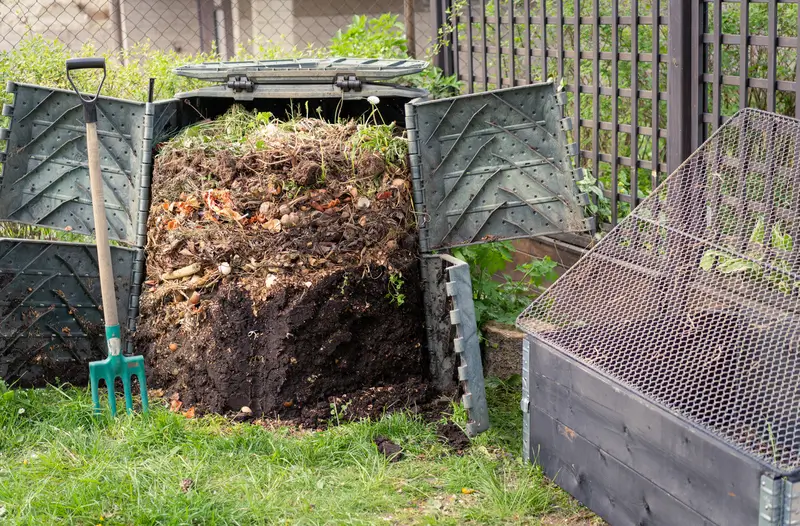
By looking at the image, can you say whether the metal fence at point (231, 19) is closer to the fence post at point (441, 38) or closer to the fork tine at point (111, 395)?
the fence post at point (441, 38)

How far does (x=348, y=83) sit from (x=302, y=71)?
10.4 inches

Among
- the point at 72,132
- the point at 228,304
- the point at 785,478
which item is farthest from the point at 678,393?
the point at 72,132

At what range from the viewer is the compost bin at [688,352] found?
8.83 ft

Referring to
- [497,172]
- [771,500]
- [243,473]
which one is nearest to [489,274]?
[497,172]

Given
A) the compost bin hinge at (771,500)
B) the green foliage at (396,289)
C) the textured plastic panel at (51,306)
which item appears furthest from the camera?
the textured plastic panel at (51,306)

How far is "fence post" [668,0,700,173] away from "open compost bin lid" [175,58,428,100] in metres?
1.29

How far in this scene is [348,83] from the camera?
15.3 feet

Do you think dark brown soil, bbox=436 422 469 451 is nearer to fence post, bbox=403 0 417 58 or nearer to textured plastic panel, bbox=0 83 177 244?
textured plastic panel, bbox=0 83 177 244

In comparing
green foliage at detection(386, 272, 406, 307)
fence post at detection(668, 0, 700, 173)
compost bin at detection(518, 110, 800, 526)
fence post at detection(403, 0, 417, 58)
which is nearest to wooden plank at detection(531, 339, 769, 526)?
compost bin at detection(518, 110, 800, 526)

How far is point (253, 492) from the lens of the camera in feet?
11.7

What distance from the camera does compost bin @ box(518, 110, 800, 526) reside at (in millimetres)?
2691

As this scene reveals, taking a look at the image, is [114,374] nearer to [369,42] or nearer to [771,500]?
[771,500]

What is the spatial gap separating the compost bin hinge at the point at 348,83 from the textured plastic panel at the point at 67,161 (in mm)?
942

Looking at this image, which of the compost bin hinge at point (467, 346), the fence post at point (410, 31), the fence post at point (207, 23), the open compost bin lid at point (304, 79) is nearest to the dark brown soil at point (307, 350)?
the compost bin hinge at point (467, 346)
